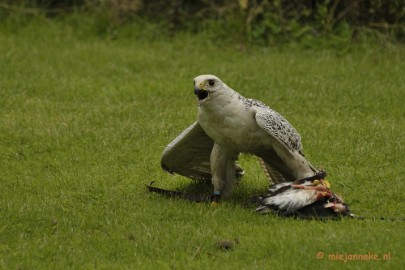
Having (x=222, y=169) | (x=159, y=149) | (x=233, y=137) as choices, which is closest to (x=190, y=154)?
(x=222, y=169)

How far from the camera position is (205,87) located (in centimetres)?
651

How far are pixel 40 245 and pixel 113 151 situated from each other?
2595 millimetres

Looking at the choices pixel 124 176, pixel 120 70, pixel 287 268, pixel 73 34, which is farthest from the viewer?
pixel 73 34

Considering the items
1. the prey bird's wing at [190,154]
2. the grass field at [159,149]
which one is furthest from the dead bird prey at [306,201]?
the prey bird's wing at [190,154]

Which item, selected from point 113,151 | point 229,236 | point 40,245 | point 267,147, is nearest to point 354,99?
point 113,151

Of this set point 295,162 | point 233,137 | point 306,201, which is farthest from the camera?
point 295,162

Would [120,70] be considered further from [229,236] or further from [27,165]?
[229,236]

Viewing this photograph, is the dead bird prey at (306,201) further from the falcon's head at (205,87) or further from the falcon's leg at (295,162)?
the falcon's head at (205,87)

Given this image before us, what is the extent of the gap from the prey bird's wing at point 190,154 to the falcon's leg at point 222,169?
180 millimetres

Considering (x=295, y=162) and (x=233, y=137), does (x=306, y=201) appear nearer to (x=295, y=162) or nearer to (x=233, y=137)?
(x=295, y=162)

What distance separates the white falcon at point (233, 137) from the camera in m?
6.54

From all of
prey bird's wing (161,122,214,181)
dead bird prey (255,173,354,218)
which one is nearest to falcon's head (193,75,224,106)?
prey bird's wing (161,122,214,181)

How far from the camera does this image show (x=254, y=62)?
38.9ft

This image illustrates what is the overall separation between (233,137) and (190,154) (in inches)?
28.9
